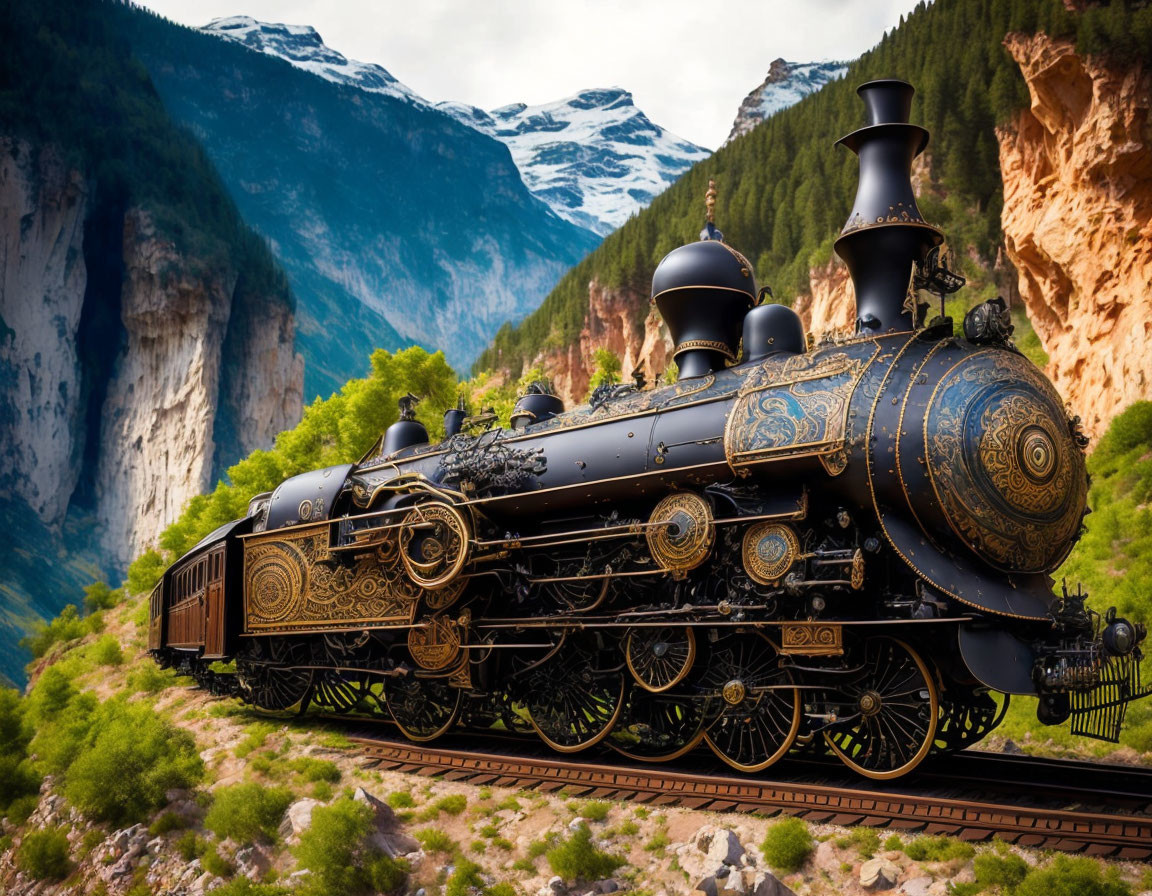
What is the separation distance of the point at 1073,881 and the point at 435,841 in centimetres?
486

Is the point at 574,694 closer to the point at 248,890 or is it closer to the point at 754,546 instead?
the point at 754,546

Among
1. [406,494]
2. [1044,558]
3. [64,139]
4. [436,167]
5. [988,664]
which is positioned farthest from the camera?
[436,167]

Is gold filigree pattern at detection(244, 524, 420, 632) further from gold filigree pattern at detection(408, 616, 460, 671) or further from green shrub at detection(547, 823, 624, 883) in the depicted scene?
green shrub at detection(547, 823, 624, 883)

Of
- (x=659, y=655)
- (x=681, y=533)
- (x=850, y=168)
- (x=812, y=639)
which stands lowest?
(x=659, y=655)

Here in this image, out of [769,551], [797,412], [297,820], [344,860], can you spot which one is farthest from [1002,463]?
[297,820]

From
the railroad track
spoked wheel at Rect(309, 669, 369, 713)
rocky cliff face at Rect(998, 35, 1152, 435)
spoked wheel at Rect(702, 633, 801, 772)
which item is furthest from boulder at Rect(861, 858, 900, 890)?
rocky cliff face at Rect(998, 35, 1152, 435)

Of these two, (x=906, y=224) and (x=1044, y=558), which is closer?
(x=1044, y=558)

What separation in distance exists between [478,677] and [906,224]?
6.56m

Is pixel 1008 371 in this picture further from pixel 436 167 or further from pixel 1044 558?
pixel 436 167

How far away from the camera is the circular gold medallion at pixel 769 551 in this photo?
8.69 m

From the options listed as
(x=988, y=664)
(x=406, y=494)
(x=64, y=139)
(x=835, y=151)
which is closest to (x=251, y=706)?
(x=406, y=494)

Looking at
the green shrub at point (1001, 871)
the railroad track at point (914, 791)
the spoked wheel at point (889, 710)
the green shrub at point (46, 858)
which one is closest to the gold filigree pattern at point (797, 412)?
the spoked wheel at point (889, 710)

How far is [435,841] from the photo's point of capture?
8406 mm

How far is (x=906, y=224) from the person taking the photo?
31.0ft
